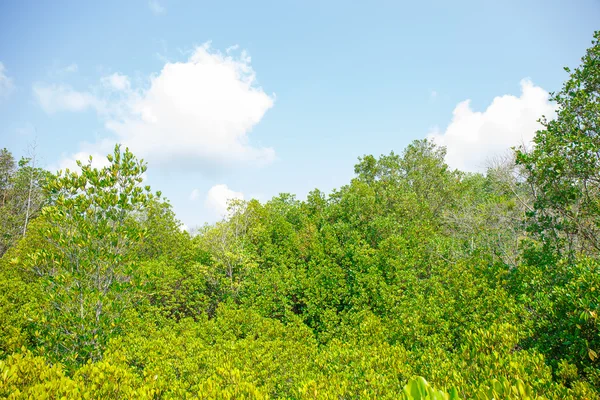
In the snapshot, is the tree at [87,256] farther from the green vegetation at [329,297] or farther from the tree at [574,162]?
the tree at [574,162]

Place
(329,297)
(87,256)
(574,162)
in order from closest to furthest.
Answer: (87,256) < (574,162) < (329,297)

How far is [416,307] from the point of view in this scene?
29.6 ft

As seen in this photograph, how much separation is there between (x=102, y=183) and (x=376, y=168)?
70.3 ft

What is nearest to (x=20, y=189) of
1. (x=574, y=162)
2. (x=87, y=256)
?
(x=87, y=256)

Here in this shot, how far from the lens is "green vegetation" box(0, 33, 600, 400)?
15.9 ft

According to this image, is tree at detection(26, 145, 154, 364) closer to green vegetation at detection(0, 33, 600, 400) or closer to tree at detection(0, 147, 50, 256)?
green vegetation at detection(0, 33, 600, 400)

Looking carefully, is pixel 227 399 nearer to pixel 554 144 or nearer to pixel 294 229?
pixel 554 144

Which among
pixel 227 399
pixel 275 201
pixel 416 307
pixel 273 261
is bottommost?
pixel 227 399

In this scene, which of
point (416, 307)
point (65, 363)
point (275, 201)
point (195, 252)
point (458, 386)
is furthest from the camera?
point (275, 201)

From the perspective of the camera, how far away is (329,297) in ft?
38.7

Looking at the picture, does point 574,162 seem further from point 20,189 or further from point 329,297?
point 20,189

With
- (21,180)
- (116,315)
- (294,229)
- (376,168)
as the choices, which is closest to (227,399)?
(116,315)

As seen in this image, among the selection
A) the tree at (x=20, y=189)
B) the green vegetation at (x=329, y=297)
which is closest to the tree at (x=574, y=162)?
the green vegetation at (x=329, y=297)

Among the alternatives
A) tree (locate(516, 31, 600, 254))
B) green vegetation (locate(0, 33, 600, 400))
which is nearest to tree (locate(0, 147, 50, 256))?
green vegetation (locate(0, 33, 600, 400))
